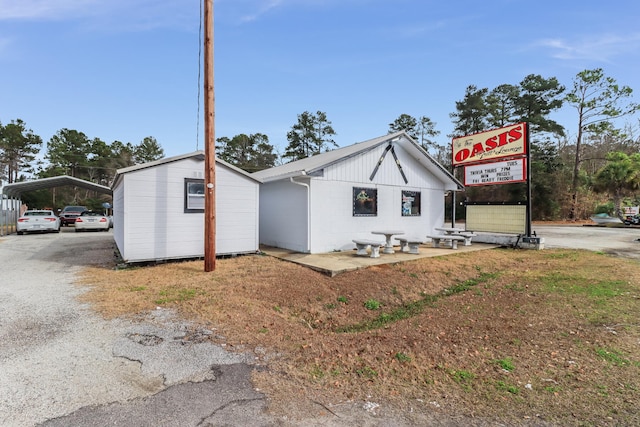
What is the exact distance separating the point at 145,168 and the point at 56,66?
9470mm

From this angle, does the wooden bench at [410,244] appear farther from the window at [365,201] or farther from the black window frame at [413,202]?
the black window frame at [413,202]

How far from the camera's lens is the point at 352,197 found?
10.6m

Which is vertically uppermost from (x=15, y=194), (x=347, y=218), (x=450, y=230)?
(x=15, y=194)

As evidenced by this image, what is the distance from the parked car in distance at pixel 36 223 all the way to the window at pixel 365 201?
1783cm

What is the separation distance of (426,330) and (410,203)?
28.5ft

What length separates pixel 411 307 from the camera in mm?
5941

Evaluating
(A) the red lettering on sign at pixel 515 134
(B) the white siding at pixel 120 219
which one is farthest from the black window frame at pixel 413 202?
(B) the white siding at pixel 120 219

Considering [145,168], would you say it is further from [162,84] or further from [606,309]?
[606,309]

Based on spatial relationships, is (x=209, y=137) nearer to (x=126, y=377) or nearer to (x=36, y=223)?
(x=126, y=377)

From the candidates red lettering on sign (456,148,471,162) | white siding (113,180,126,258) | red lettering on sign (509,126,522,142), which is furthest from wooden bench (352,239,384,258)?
red lettering on sign (509,126,522,142)

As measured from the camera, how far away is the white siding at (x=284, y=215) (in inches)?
387

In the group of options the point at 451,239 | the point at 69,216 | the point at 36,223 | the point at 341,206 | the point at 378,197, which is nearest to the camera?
the point at 341,206

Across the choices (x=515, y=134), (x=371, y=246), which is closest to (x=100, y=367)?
(x=371, y=246)

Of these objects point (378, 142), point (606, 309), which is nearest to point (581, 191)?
point (378, 142)
